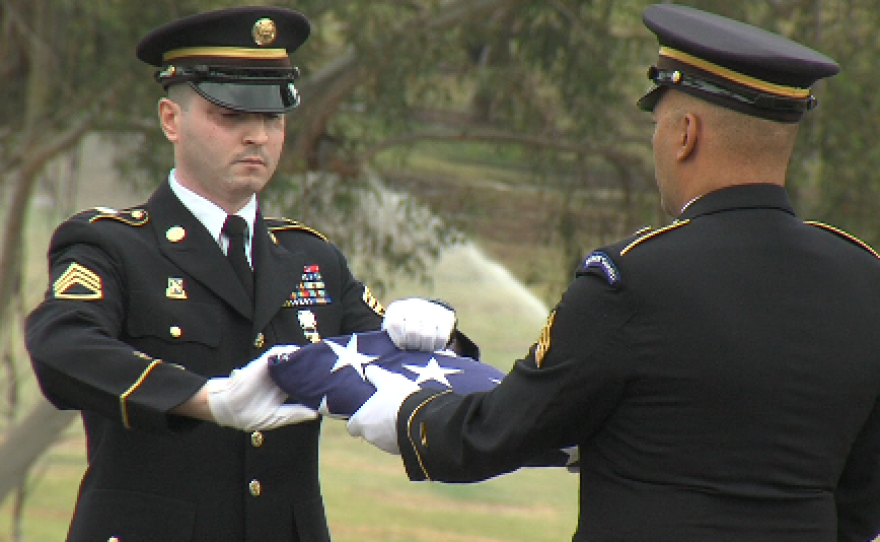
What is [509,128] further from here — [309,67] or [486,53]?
[309,67]

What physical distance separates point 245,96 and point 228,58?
0.34ft

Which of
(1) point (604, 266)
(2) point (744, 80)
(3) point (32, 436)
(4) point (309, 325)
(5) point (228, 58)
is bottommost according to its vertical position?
(3) point (32, 436)

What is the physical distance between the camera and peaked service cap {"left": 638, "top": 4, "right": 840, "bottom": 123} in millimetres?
2170

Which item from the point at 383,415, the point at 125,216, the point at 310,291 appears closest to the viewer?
the point at 383,415

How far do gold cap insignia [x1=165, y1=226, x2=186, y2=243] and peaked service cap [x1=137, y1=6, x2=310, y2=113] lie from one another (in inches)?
11.7

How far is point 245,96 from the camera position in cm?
291

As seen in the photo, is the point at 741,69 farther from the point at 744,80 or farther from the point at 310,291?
the point at 310,291

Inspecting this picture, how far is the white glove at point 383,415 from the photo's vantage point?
2.45 metres

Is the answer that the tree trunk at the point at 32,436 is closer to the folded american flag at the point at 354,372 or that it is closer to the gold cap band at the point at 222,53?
the gold cap band at the point at 222,53

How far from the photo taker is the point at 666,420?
2139 millimetres

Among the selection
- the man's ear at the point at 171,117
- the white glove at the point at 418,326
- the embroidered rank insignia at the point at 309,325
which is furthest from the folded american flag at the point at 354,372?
the man's ear at the point at 171,117

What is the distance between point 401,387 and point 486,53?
517 centimetres

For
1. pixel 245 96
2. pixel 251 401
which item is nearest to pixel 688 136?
pixel 251 401

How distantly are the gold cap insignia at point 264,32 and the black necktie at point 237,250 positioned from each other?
0.41 m
